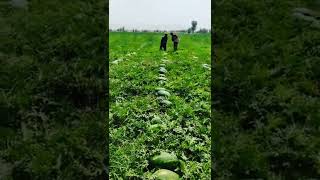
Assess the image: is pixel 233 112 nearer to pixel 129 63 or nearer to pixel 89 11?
pixel 129 63

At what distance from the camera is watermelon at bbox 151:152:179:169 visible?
22.4 feet

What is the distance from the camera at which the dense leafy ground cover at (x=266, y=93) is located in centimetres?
683

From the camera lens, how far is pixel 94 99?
27.3 feet

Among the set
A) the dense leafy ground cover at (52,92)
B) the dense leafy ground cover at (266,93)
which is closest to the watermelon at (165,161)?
the dense leafy ground cover at (266,93)

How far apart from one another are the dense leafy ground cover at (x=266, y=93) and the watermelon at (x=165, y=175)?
567 mm

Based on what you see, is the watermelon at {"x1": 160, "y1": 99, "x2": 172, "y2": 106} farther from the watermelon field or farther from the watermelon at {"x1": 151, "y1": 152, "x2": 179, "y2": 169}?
the watermelon at {"x1": 151, "y1": 152, "x2": 179, "y2": 169}

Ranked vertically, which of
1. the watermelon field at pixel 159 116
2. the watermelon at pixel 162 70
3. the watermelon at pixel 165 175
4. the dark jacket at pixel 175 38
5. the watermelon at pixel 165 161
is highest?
the dark jacket at pixel 175 38

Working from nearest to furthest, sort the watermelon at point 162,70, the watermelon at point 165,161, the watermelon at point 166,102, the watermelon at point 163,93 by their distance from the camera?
the watermelon at point 165,161 → the watermelon at point 166,102 → the watermelon at point 163,93 → the watermelon at point 162,70

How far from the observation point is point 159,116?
27.7 feet

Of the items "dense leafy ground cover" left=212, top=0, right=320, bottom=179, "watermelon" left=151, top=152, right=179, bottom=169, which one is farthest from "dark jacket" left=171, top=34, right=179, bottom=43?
"watermelon" left=151, top=152, right=179, bottom=169

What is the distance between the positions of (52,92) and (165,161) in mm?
2469

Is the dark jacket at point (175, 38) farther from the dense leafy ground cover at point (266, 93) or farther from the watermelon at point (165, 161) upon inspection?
the watermelon at point (165, 161)

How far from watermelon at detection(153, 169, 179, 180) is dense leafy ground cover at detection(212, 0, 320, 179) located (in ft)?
1.86

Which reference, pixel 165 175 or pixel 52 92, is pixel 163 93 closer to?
pixel 52 92
